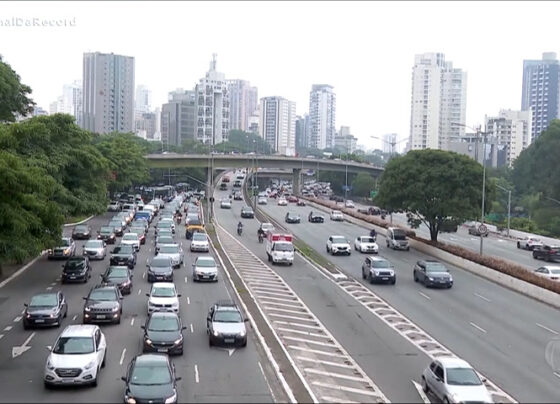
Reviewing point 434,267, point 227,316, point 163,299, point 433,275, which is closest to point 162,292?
point 163,299

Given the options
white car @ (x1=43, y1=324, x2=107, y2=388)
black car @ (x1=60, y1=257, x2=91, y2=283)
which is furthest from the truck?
white car @ (x1=43, y1=324, x2=107, y2=388)

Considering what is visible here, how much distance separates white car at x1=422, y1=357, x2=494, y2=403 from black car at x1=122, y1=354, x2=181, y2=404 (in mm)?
6780

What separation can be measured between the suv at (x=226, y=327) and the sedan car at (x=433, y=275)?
16.9 m

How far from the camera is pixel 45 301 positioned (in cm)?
2778

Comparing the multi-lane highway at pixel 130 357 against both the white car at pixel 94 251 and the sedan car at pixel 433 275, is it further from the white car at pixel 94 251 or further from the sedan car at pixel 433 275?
the sedan car at pixel 433 275

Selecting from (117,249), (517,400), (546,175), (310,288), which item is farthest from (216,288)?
(546,175)

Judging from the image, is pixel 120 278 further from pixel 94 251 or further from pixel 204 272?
pixel 94 251

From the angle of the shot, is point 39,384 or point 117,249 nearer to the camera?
point 39,384

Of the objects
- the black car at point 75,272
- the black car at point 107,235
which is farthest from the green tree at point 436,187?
the black car at point 75,272

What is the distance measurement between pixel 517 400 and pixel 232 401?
25.7ft

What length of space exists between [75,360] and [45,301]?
29.3 feet

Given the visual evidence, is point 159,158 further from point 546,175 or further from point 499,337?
point 499,337

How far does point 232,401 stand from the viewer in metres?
18.4

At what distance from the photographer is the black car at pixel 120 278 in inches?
1373
